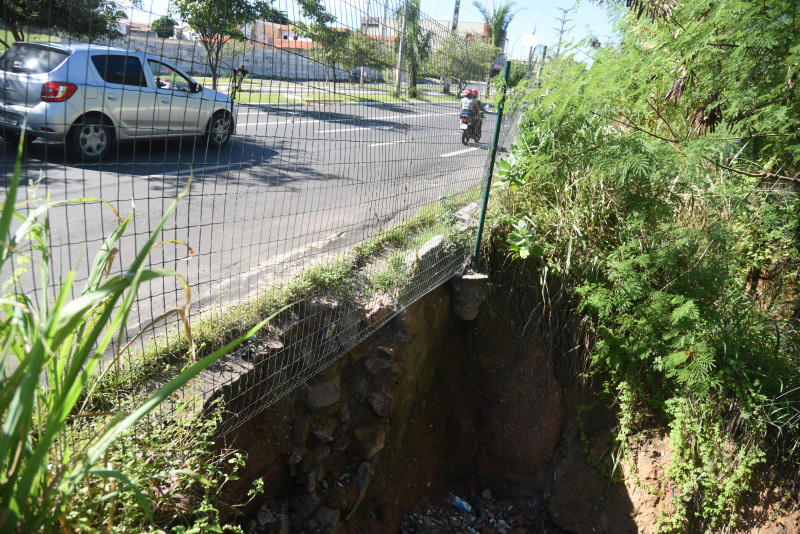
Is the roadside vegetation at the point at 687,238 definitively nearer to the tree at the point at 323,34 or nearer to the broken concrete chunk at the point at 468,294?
the broken concrete chunk at the point at 468,294

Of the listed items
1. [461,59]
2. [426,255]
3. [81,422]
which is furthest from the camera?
[461,59]

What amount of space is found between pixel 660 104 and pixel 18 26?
18.0 feet

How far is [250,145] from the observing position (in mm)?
2928

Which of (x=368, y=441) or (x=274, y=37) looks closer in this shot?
(x=274, y=37)

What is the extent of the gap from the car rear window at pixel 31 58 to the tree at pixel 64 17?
4 cm

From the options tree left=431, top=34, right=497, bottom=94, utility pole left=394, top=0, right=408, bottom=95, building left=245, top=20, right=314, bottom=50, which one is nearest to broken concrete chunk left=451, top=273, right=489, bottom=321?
tree left=431, top=34, right=497, bottom=94

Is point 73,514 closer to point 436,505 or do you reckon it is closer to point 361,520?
point 361,520

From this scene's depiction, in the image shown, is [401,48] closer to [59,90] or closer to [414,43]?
[414,43]

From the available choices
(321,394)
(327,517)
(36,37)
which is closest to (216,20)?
(36,37)

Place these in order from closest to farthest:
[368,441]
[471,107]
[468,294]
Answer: [368,441], [468,294], [471,107]

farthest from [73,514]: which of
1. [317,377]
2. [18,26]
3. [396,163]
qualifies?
Result: [396,163]

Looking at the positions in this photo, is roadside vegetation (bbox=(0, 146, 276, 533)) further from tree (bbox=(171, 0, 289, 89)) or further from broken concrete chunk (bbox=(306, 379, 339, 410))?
broken concrete chunk (bbox=(306, 379, 339, 410))

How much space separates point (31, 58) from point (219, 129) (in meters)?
0.83

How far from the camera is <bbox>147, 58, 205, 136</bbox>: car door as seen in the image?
219 centimetres
